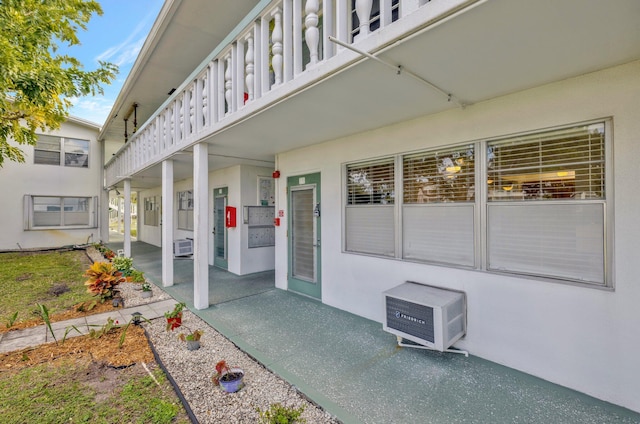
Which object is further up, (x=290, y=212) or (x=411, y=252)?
(x=290, y=212)

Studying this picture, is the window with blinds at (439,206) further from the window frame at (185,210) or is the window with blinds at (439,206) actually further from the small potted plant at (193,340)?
the window frame at (185,210)

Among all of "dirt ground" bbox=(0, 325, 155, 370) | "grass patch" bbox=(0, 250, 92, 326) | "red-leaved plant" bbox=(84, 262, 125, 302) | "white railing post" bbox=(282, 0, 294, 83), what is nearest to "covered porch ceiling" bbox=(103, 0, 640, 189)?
"white railing post" bbox=(282, 0, 294, 83)

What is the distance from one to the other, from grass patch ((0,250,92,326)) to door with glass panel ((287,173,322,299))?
3.84m

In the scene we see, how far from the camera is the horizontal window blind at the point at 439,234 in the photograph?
10.6 feet

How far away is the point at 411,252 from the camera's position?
3707mm

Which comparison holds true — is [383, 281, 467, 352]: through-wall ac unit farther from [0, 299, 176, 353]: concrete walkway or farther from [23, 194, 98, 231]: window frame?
[23, 194, 98, 231]: window frame

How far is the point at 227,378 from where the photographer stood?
2541 millimetres

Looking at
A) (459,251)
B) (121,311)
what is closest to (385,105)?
(459,251)

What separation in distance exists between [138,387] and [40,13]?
6.82 m

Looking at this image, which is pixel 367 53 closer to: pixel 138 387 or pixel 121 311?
pixel 138 387

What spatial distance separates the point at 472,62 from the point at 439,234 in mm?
1910

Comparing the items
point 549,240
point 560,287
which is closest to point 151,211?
point 549,240

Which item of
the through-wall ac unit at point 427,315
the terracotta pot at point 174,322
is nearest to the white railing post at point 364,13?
the through-wall ac unit at point 427,315

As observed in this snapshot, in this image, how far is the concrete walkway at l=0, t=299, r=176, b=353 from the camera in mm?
3502
